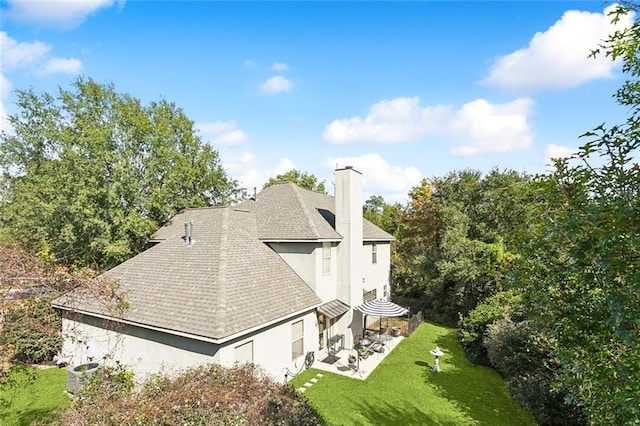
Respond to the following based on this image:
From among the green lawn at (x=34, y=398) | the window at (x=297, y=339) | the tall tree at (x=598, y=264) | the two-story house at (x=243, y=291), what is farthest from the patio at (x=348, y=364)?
the tall tree at (x=598, y=264)

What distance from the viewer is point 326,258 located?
1758 centimetres

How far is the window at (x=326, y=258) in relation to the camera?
17.3 metres

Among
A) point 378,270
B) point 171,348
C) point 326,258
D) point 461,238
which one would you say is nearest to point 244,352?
point 171,348

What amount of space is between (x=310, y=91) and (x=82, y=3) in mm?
10069

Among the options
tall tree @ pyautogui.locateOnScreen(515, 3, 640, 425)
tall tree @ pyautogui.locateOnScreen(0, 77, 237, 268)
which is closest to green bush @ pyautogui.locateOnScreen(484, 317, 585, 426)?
tall tree @ pyautogui.locateOnScreen(515, 3, 640, 425)

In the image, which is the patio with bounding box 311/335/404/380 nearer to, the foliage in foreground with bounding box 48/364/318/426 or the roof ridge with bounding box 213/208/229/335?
the roof ridge with bounding box 213/208/229/335

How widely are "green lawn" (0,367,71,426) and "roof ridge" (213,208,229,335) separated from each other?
17.0 feet

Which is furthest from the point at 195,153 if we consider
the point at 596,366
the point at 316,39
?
the point at 596,366

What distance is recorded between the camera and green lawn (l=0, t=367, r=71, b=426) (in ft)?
32.8

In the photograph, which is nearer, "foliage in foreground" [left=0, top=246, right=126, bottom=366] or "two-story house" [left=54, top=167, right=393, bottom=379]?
"foliage in foreground" [left=0, top=246, right=126, bottom=366]

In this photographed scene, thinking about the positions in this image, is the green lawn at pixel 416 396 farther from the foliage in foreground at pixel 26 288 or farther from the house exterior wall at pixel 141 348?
the foliage in foreground at pixel 26 288

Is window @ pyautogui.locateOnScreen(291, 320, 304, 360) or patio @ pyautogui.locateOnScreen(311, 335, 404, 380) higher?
window @ pyautogui.locateOnScreen(291, 320, 304, 360)

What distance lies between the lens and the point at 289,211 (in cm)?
1927

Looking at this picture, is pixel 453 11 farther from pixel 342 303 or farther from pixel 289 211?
pixel 342 303
